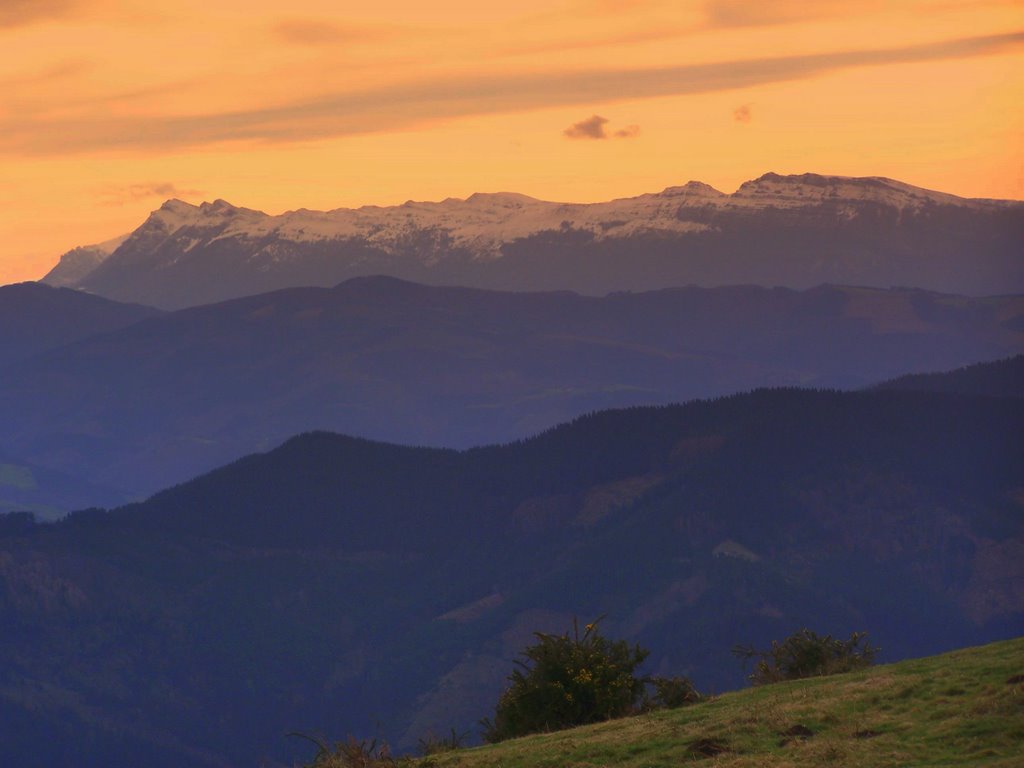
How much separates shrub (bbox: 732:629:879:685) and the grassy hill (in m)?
12.6

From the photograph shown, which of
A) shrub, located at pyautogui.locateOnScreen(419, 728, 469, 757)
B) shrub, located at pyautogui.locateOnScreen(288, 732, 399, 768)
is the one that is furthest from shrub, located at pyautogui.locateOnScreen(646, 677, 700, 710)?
shrub, located at pyautogui.locateOnScreen(288, 732, 399, 768)

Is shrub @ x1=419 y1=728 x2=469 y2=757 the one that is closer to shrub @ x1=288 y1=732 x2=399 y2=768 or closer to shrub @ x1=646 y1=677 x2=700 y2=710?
shrub @ x1=288 y1=732 x2=399 y2=768

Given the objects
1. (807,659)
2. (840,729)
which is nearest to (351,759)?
(840,729)

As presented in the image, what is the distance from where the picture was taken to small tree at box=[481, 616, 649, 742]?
247 feet

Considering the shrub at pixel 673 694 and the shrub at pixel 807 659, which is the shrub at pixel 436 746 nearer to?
the shrub at pixel 673 694

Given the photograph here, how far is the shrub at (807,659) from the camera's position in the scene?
7812cm

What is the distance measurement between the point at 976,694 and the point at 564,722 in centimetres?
2363

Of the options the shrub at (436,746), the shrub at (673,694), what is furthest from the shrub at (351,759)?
the shrub at (673,694)

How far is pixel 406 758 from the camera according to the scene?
60.3 metres

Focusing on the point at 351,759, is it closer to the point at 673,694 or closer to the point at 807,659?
the point at 673,694

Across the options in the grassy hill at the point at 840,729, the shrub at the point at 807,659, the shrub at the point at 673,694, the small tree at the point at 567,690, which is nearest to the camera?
the grassy hill at the point at 840,729

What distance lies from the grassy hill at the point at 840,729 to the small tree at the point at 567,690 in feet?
32.5

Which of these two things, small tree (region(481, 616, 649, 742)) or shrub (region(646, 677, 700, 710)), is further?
small tree (region(481, 616, 649, 742))

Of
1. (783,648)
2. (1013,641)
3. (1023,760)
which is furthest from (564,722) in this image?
(1023,760)
